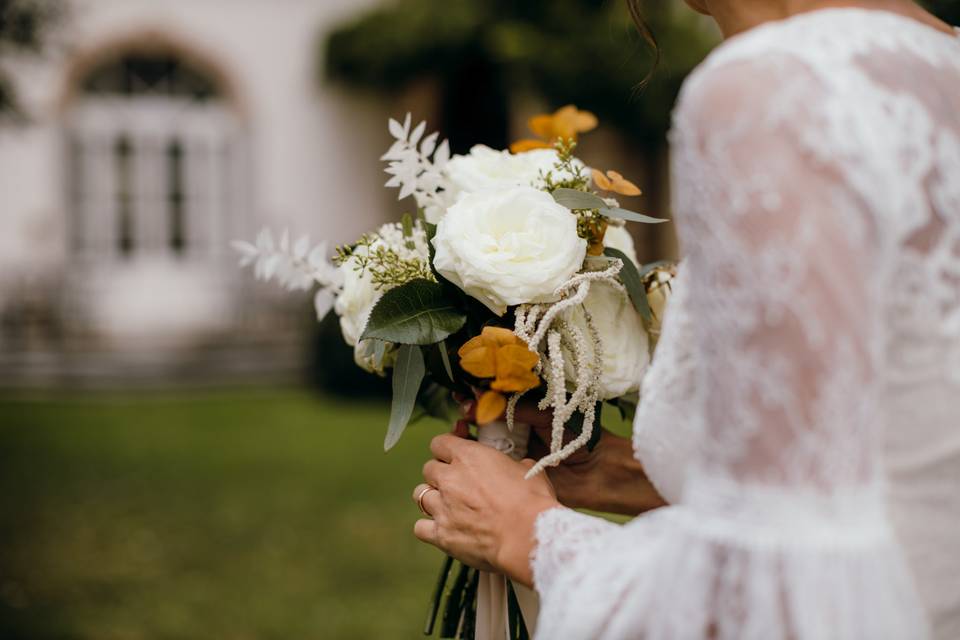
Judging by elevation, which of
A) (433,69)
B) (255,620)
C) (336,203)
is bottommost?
(255,620)

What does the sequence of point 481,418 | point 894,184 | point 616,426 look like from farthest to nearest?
point 616,426 < point 481,418 < point 894,184

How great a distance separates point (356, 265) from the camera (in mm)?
1688

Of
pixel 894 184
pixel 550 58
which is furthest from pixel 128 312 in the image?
pixel 894 184

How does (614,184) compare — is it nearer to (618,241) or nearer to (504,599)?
(618,241)

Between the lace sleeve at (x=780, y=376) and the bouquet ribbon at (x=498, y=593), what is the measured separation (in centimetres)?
63

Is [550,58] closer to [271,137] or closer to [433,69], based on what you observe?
[433,69]

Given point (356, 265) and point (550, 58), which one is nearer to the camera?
point (356, 265)

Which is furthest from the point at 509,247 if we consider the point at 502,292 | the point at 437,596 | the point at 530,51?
the point at 530,51

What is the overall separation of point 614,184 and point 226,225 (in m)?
13.6

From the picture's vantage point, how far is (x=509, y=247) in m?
1.53

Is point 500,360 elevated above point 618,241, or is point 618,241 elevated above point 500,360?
point 618,241

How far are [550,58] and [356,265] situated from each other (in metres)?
11.2

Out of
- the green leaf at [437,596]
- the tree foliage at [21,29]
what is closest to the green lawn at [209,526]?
the tree foliage at [21,29]

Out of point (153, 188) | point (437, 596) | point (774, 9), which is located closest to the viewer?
point (774, 9)
